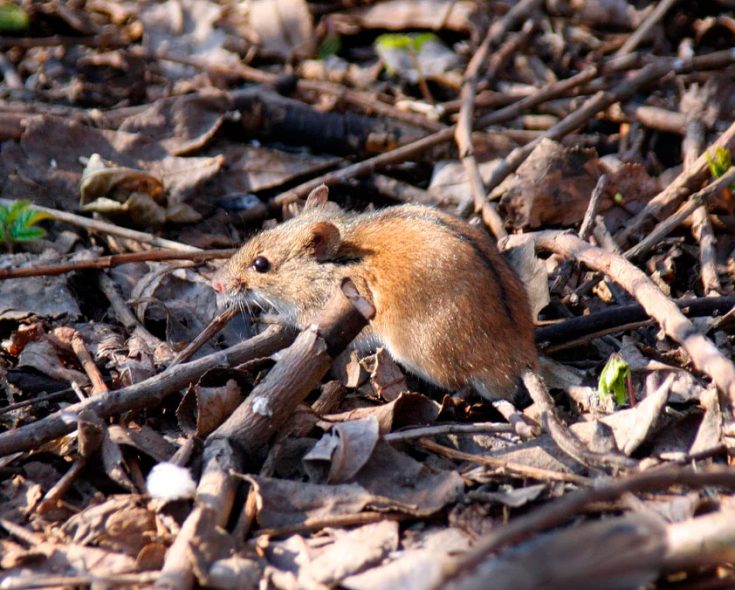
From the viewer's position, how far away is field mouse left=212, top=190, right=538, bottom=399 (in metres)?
4.49

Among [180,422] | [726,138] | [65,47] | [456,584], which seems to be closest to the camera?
[456,584]

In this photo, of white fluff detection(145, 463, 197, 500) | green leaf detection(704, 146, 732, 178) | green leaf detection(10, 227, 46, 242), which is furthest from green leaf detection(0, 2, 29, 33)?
green leaf detection(704, 146, 732, 178)

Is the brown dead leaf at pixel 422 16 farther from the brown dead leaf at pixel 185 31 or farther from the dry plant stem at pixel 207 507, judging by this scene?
the dry plant stem at pixel 207 507

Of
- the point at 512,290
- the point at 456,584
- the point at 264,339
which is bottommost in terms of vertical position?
the point at 264,339

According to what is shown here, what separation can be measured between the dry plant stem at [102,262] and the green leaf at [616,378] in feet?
8.54

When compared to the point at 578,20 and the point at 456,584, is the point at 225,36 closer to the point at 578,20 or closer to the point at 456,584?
the point at 578,20

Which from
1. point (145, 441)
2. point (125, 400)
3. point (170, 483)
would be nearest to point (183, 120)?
point (125, 400)

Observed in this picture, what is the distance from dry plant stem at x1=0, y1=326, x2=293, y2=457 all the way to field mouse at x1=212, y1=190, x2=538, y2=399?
0.81 meters

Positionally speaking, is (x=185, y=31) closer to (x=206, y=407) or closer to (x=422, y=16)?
(x=422, y=16)

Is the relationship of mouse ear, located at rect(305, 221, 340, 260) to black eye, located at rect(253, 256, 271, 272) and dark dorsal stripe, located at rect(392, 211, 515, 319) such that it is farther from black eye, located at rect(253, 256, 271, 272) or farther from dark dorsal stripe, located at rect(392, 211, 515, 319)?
dark dorsal stripe, located at rect(392, 211, 515, 319)

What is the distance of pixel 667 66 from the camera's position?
268 inches

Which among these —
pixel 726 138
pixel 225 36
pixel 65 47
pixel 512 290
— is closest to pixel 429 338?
pixel 512 290

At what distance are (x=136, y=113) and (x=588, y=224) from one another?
3.68 metres

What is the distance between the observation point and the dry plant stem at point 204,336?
4.45 metres
